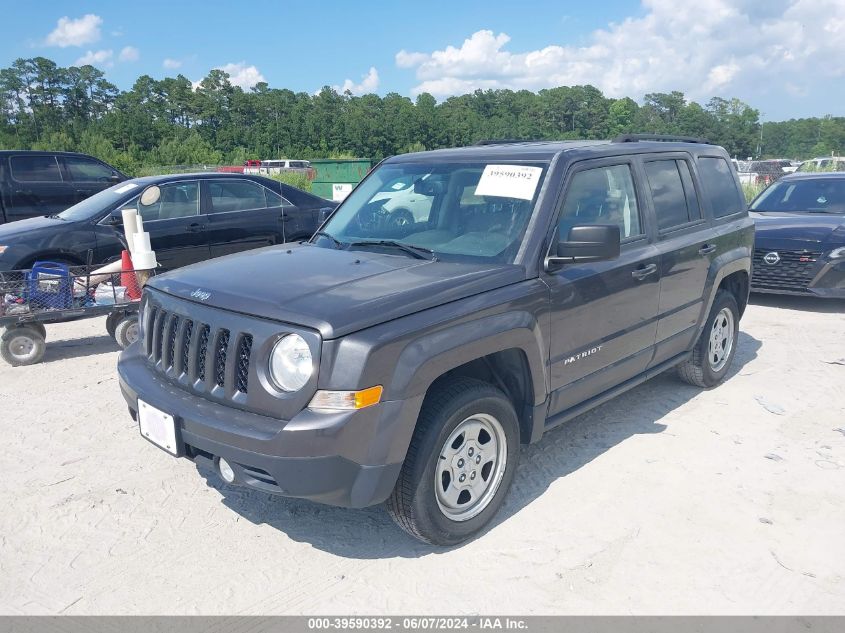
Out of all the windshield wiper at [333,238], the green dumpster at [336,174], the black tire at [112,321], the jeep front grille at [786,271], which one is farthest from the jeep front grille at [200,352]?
the green dumpster at [336,174]

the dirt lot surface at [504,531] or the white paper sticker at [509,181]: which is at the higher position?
the white paper sticker at [509,181]

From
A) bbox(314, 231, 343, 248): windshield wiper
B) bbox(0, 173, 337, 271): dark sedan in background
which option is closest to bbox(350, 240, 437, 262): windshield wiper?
bbox(314, 231, 343, 248): windshield wiper

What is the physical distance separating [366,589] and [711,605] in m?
1.48

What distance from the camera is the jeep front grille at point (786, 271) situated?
27.1ft

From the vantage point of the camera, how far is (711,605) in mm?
2959

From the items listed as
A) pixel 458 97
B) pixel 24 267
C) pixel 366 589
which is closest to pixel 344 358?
pixel 366 589

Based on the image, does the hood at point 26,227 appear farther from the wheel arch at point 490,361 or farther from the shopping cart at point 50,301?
the wheel arch at point 490,361

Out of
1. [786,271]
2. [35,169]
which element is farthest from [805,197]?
[35,169]

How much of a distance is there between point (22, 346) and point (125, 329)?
0.91 meters

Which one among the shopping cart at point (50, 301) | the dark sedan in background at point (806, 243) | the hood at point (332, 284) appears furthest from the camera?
the dark sedan in background at point (806, 243)

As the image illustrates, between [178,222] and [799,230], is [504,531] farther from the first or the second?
[799,230]

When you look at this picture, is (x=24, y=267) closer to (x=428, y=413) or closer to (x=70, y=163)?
(x=70, y=163)

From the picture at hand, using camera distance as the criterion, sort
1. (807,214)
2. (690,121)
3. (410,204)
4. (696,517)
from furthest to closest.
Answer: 1. (690,121)
2. (807,214)
3. (410,204)
4. (696,517)

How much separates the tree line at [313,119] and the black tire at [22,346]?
5269cm
